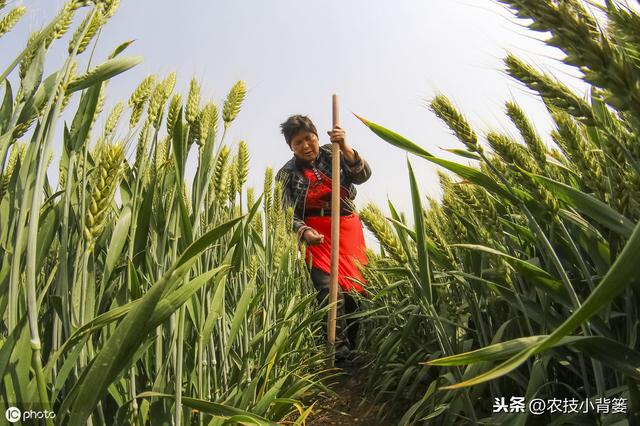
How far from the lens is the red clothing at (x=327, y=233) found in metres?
3.32

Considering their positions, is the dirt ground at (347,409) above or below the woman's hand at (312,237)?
below

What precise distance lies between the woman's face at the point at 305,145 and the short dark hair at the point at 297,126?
0.02 m

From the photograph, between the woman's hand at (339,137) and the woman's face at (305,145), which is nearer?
the woman's hand at (339,137)

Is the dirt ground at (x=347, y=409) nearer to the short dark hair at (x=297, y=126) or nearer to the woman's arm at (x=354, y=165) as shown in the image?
the woman's arm at (x=354, y=165)

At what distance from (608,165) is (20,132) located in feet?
2.96

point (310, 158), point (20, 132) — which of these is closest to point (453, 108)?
point (20, 132)
